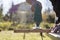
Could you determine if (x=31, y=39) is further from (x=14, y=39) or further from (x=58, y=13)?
(x=58, y=13)

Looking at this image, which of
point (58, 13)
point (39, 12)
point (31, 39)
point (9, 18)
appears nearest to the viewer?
point (58, 13)

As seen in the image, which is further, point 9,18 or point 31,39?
point 9,18

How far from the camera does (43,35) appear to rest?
8.83 metres

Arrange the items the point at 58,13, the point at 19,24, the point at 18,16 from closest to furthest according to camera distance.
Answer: the point at 58,13 → the point at 19,24 → the point at 18,16

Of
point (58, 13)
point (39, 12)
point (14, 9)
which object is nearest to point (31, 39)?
point (58, 13)

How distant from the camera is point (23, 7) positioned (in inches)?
607

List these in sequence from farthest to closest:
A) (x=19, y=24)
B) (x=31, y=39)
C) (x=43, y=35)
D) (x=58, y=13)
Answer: (x=19, y=24), (x=43, y=35), (x=31, y=39), (x=58, y=13)

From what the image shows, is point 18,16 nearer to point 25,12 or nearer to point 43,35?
point 25,12

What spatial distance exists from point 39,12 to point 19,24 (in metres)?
4.92

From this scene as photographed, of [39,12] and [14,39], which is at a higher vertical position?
[39,12]

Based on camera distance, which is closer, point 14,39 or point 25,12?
point 14,39

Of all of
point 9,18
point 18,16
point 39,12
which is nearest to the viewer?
point 39,12

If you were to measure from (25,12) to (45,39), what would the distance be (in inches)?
301

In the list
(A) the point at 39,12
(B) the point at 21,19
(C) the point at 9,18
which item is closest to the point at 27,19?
(B) the point at 21,19
